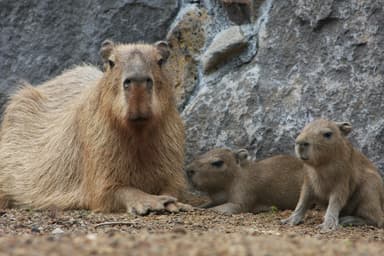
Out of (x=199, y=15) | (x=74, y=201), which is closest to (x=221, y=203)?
(x=74, y=201)

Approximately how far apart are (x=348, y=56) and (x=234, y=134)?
1345 mm

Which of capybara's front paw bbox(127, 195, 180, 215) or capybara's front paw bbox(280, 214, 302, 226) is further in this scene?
capybara's front paw bbox(127, 195, 180, 215)

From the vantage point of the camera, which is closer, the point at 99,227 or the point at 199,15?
the point at 99,227

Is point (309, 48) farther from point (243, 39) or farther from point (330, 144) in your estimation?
point (330, 144)

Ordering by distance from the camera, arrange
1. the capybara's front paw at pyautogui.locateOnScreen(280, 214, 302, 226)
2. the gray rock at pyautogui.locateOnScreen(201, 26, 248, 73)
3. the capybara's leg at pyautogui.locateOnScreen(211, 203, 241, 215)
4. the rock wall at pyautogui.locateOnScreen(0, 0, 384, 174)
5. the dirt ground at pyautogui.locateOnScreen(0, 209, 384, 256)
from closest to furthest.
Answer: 1. the dirt ground at pyautogui.locateOnScreen(0, 209, 384, 256)
2. the capybara's front paw at pyautogui.locateOnScreen(280, 214, 302, 226)
3. the capybara's leg at pyautogui.locateOnScreen(211, 203, 241, 215)
4. the rock wall at pyautogui.locateOnScreen(0, 0, 384, 174)
5. the gray rock at pyautogui.locateOnScreen(201, 26, 248, 73)

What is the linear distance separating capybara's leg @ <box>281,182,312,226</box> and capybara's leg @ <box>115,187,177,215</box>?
1023 mm

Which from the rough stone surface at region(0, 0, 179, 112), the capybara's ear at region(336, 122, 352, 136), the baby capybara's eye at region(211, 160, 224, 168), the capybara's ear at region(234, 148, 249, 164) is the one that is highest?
the rough stone surface at region(0, 0, 179, 112)

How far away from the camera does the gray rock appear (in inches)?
351

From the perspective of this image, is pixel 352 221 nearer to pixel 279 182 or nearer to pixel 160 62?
pixel 279 182

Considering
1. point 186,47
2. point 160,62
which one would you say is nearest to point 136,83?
point 160,62

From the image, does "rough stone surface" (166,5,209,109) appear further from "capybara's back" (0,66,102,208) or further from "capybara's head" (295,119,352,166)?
"capybara's head" (295,119,352,166)

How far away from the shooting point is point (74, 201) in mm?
8383

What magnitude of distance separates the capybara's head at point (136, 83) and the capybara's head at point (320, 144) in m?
1.31

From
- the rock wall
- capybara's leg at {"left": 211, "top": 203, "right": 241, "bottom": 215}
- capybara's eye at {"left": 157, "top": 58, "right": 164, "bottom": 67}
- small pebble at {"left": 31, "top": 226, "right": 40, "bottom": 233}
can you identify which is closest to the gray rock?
the rock wall
